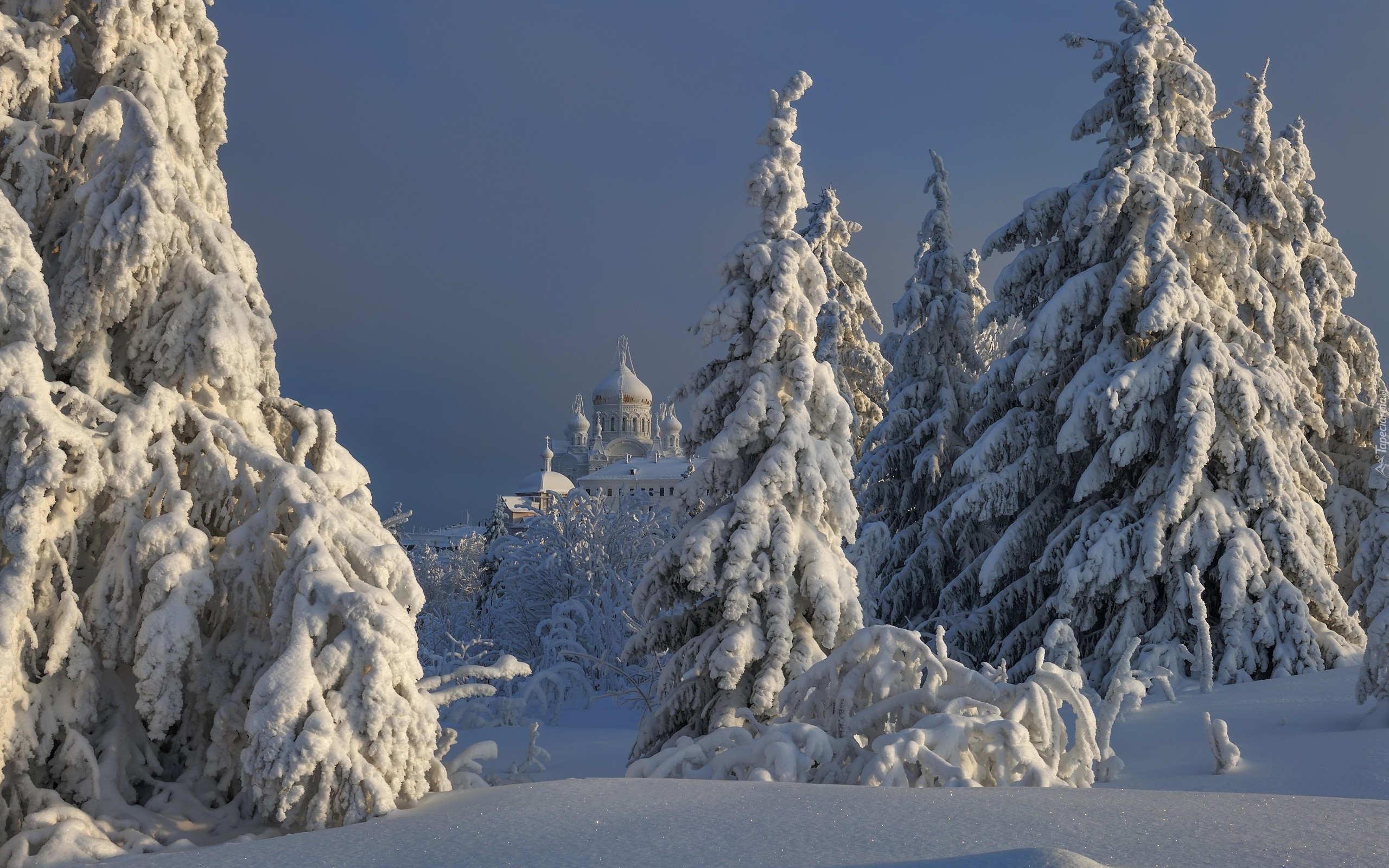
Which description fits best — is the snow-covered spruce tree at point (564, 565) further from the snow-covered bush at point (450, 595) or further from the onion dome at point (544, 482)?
the onion dome at point (544, 482)

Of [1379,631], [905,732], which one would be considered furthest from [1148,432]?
[905,732]

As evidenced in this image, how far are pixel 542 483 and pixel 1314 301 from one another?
99.5 metres

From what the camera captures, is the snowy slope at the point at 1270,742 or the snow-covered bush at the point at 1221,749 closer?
the snowy slope at the point at 1270,742

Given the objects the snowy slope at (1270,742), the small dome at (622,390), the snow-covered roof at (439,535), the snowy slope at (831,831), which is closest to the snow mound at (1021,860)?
the snowy slope at (831,831)

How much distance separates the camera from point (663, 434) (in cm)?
13350

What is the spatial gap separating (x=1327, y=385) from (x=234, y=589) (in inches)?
850

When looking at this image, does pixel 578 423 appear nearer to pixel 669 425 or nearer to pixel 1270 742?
pixel 669 425

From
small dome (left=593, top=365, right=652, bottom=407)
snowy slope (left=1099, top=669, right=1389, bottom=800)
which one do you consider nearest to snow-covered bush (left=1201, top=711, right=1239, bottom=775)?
snowy slope (left=1099, top=669, right=1389, bottom=800)

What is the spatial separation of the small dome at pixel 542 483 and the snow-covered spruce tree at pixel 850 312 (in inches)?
3543

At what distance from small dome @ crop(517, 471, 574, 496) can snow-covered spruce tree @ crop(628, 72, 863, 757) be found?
4004 inches

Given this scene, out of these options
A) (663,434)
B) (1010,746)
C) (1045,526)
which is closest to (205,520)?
(1010,746)

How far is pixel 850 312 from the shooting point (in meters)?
24.6

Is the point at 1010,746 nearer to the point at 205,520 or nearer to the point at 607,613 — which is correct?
the point at 205,520

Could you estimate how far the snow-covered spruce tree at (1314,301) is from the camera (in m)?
18.5
